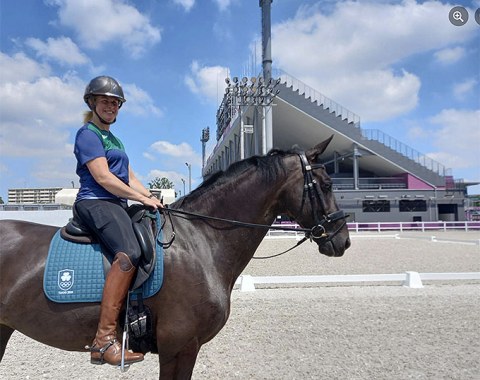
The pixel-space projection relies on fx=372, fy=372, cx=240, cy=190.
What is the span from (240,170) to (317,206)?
74 centimetres

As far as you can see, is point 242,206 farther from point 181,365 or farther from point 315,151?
point 181,365

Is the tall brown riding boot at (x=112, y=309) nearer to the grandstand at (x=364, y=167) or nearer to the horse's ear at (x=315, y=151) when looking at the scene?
the horse's ear at (x=315, y=151)

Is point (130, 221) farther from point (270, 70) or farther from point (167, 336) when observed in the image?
point (270, 70)

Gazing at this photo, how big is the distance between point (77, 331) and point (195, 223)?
3.97ft

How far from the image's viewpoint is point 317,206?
3172 mm

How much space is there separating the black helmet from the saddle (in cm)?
91

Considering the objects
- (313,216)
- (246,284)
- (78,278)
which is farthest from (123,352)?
(246,284)

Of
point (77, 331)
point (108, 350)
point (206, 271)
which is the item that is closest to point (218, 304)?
point (206, 271)

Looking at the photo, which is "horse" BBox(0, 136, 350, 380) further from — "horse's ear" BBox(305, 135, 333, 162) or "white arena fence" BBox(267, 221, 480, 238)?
"white arena fence" BBox(267, 221, 480, 238)

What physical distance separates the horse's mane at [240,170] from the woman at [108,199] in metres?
0.42

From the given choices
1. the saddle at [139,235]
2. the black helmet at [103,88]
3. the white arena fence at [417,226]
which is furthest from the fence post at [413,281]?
the white arena fence at [417,226]

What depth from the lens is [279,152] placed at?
3357mm

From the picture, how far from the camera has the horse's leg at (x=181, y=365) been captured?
9.33 ft

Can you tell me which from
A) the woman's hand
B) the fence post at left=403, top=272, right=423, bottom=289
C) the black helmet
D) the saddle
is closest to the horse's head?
the woman's hand
